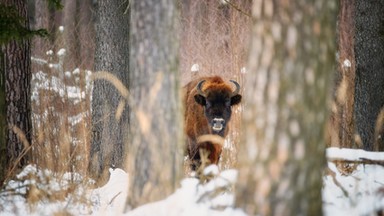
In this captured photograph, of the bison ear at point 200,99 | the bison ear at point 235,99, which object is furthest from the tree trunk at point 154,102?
the bison ear at point 235,99

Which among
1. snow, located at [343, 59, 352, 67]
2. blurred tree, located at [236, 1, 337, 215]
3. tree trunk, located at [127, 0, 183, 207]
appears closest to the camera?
blurred tree, located at [236, 1, 337, 215]

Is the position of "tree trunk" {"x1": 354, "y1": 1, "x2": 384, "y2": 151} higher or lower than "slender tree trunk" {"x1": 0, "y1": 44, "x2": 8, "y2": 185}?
higher

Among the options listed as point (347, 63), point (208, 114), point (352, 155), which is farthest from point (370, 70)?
point (352, 155)

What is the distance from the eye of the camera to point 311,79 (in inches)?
120

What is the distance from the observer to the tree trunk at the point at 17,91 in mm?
5473

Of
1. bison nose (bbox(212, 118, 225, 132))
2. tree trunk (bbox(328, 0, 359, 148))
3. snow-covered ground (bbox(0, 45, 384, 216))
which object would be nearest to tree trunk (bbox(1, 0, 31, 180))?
snow-covered ground (bbox(0, 45, 384, 216))

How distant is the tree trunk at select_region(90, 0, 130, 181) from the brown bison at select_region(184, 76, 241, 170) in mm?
1198

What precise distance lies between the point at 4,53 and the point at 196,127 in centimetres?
343

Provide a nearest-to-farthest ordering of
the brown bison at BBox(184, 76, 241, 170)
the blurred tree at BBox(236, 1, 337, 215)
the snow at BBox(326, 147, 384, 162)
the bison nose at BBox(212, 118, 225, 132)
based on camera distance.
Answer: the blurred tree at BBox(236, 1, 337, 215), the snow at BBox(326, 147, 384, 162), the bison nose at BBox(212, 118, 225, 132), the brown bison at BBox(184, 76, 241, 170)

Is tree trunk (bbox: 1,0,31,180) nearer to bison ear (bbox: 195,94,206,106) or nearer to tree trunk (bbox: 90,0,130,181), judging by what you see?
tree trunk (bbox: 90,0,130,181)

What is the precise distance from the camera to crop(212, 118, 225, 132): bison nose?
7.36 m

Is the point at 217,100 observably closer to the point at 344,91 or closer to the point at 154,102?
the point at 344,91

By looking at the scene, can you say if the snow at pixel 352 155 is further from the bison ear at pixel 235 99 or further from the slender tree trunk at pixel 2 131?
the bison ear at pixel 235 99

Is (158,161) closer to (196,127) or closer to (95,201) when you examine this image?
(95,201)
